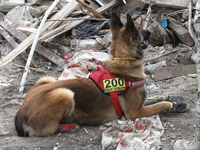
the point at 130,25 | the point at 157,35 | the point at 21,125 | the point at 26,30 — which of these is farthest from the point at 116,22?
the point at 26,30

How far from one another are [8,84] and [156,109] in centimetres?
432

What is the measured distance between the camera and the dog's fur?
3150mm

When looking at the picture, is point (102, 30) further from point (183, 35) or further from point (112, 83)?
point (112, 83)

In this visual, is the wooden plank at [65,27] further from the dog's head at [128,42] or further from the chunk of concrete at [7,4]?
the dog's head at [128,42]

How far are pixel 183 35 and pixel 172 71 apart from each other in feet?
6.31

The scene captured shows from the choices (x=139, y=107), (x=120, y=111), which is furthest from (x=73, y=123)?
(x=139, y=107)

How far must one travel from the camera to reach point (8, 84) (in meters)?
5.72

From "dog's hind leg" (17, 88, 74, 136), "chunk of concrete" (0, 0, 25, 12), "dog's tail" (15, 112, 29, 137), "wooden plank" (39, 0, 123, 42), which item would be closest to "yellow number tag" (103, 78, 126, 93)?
"dog's hind leg" (17, 88, 74, 136)

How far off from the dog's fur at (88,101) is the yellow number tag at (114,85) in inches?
4.1

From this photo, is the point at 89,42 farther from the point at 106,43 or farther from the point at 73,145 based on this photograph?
the point at 73,145

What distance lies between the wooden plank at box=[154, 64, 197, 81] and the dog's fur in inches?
78.6

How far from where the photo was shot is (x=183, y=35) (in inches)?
264

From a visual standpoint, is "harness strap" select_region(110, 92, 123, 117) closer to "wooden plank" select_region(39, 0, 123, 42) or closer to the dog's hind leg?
the dog's hind leg

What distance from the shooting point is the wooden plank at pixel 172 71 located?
546 centimetres
